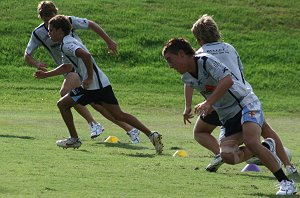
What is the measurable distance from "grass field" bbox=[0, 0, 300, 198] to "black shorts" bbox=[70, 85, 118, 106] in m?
0.69

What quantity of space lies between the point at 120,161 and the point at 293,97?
1691cm

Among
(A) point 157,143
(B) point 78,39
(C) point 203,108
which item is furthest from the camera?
(B) point 78,39

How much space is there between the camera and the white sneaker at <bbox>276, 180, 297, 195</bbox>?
919 centimetres

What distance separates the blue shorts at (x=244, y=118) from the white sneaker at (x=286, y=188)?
681 mm

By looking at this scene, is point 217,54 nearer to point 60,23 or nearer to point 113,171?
point 113,171

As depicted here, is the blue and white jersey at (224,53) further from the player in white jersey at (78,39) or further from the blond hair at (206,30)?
the player in white jersey at (78,39)

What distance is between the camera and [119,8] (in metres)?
38.2

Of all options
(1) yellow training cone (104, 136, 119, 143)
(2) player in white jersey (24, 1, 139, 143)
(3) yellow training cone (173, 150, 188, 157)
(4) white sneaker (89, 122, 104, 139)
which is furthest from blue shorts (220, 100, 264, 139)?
(4) white sneaker (89, 122, 104, 139)

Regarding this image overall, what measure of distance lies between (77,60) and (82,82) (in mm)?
311

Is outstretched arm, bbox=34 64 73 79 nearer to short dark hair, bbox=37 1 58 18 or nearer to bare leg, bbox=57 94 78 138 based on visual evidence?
bare leg, bbox=57 94 78 138

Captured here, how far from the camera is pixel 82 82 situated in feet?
43.7

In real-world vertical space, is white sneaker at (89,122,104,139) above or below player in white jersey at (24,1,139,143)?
below

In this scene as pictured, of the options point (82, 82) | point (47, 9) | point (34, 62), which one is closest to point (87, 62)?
point (82, 82)

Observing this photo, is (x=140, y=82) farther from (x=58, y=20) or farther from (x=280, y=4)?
(x=58, y=20)
